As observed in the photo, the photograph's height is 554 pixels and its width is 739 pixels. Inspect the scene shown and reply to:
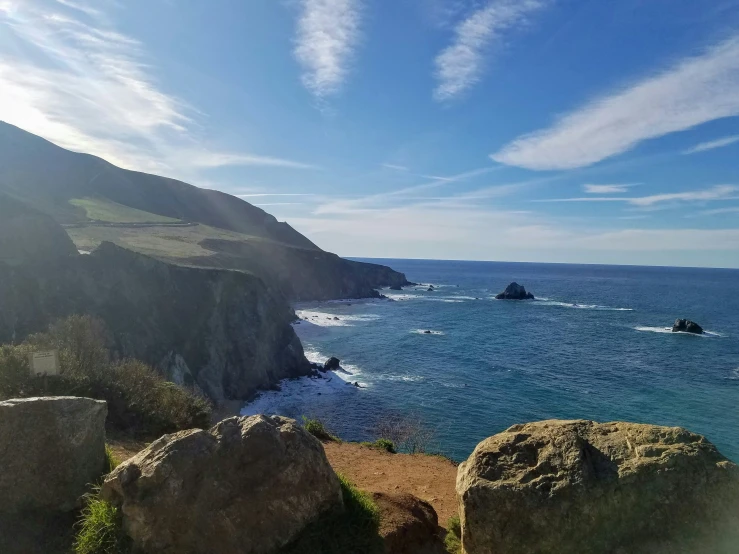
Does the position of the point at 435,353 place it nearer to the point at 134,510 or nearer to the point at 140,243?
the point at 140,243

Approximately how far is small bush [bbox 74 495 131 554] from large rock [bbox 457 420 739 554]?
502cm

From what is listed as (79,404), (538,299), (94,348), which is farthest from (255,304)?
(538,299)

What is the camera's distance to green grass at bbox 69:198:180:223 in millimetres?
92938

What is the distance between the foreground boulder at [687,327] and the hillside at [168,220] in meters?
68.3

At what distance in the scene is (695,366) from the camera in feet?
181

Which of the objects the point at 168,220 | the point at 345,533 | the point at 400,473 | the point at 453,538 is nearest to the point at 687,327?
the point at 400,473

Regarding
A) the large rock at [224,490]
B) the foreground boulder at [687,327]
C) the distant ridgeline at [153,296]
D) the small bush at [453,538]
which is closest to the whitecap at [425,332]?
the distant ridgeline at [153,296]

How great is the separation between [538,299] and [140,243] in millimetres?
99047

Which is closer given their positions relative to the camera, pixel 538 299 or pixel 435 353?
pixel 435 353

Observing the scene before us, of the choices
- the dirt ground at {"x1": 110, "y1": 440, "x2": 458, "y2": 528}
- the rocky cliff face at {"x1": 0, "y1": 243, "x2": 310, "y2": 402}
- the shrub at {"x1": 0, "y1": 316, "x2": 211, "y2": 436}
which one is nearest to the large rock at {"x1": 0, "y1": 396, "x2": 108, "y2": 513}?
the dirt ground at {"x1": 110, "y1": 440, "x2": 458, "y2": 528}

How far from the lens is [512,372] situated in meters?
52.7

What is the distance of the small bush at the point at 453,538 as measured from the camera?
9345 mm

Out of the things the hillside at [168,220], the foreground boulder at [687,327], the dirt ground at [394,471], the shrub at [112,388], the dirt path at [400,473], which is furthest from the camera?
the hillside at [168,220]

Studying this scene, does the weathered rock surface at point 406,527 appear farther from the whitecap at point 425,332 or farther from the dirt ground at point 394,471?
the whitecap at point 425,332
